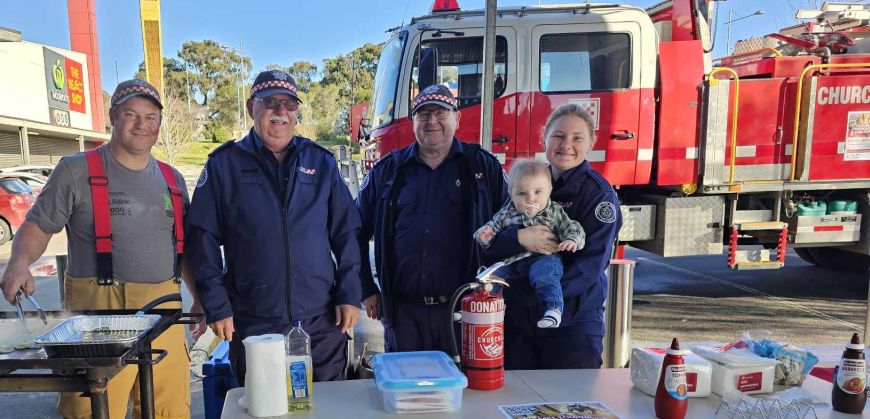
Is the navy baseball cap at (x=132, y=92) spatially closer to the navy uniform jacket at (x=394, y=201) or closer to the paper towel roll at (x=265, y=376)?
the navy uniform jacket at (x=394, y=201)

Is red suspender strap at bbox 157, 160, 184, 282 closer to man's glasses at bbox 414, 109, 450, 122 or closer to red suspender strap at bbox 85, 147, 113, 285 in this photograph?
red suspender strap at bbox 85, 147, 113, 285

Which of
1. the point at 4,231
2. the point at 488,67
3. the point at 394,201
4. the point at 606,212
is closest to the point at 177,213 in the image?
the point at 394,201

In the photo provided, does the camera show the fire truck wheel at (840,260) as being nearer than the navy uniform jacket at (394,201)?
No

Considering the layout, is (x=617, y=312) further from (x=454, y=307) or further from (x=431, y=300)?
(x=454, y=307)

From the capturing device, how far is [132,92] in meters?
2.40

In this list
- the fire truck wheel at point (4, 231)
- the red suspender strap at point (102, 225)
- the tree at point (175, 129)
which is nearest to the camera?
the red suspender strap at point (102, 225)

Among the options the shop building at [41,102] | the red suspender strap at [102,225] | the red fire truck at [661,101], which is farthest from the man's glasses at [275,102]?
the shop building at [41,102]

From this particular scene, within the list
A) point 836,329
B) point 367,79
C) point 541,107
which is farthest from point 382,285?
point 367,79

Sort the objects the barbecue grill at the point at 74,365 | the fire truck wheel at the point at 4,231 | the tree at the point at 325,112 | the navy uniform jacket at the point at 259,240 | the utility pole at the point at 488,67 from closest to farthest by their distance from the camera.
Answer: the barbecue grill at the point at 74,365 → the navy uniform jacket at the point at 259,240 → the utility pole at the point at 488,67 → the fire truck wheel at the point at 4,231 → the tree at the point at 325,112

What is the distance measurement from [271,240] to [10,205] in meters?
10.2

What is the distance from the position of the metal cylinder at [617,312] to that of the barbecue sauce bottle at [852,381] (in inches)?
84.7

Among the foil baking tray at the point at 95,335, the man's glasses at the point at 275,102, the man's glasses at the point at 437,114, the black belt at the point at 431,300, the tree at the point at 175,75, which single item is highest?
the tree at the point at 175,75

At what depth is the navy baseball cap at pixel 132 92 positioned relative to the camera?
239cm

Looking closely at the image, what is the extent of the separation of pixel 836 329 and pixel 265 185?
535 centimetres
